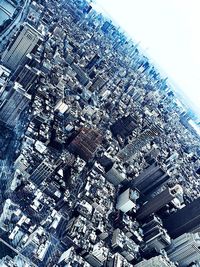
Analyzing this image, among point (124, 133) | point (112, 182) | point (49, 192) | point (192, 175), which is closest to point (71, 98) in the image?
point (124, 133)

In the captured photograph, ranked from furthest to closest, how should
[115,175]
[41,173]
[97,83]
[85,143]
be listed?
[97,83] < [115,175] < [85,143] < [41,173]

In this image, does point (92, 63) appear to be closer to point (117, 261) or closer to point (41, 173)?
point (41, 173)

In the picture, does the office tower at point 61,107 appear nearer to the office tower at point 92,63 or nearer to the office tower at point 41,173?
the office tower at point 41,173

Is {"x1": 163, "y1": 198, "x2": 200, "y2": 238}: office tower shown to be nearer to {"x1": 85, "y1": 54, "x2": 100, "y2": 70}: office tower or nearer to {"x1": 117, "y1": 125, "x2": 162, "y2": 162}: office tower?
{"x1": 117, "y1": 125, "x2": 162, "y2": 162}: office tower

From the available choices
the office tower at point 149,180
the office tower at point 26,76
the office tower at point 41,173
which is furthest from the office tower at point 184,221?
the office tower at point 26,76

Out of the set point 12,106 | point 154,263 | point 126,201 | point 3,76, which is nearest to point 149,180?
point 126,201

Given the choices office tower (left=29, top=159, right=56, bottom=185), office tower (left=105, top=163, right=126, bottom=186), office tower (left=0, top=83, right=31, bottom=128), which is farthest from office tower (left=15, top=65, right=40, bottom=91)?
office tower (left=105, top=163, right=126, bottom=186)

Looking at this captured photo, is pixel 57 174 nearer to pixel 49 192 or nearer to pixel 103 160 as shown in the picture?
pixel 49 192
